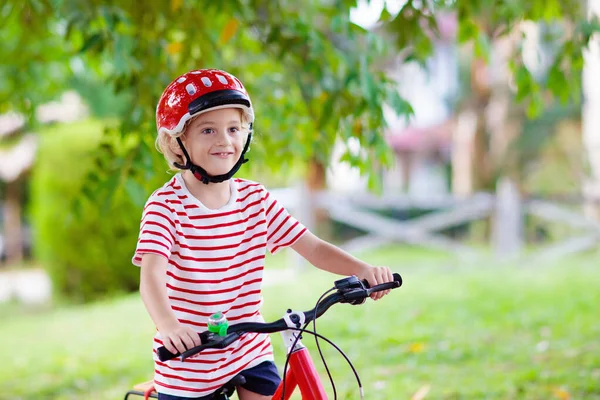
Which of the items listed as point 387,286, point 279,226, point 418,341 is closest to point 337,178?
point 418,341

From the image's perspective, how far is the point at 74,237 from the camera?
1119 cm

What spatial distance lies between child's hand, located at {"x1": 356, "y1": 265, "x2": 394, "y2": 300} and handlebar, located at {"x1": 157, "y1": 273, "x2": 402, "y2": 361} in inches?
1.2

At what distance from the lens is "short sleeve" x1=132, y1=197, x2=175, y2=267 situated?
235 cm

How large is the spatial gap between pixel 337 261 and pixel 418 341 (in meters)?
4.26

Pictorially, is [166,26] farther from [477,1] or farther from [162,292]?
[162,292]

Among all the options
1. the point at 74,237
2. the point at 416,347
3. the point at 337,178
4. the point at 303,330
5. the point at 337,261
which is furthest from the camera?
the point at 74,237

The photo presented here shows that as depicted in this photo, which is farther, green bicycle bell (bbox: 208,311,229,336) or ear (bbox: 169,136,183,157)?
ear (bbox: 169,136,183,157)

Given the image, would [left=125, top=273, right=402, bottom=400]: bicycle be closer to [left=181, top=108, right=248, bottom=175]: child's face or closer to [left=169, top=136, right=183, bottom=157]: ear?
[left=181, top=108, right=248, bottom=175]: child's face

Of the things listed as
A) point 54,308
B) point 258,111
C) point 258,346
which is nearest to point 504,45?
point 54,308

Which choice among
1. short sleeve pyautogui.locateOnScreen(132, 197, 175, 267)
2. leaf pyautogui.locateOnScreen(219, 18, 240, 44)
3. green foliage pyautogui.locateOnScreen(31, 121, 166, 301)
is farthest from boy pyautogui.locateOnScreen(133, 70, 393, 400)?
green foliage pyautogui.locateOnScreen(31, 121, 166, 301)

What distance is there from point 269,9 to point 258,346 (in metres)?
2.45

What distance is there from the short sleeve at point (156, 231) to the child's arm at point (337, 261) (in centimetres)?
48

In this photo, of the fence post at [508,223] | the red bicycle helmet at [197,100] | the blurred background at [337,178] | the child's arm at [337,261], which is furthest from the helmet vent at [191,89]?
the fence post at [508,223]

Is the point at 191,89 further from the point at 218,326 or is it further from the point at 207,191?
the point at 218,326
